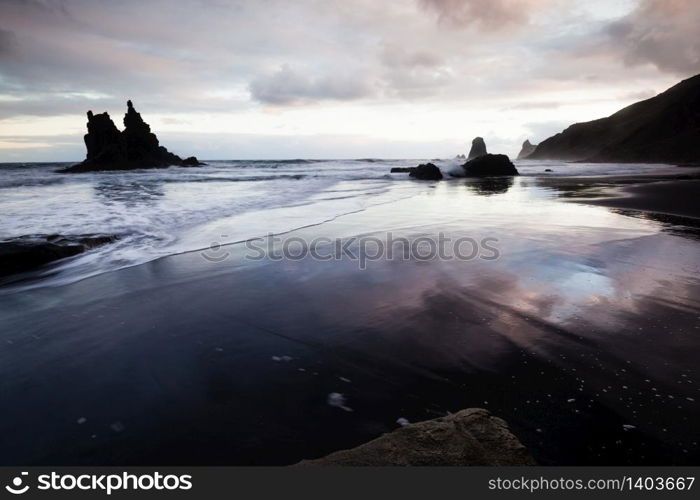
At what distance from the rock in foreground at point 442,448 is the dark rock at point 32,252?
21.0 feet

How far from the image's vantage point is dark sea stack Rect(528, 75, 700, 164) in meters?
66.9

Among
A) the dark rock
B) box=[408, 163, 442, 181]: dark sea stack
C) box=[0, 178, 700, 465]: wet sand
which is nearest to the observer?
box=[0, 178, 700, 465]: wet sand

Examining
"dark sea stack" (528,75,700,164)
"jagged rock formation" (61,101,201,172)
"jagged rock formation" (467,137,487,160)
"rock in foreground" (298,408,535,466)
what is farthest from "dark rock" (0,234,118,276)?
"jagged rock formation" (467,137,487,160)

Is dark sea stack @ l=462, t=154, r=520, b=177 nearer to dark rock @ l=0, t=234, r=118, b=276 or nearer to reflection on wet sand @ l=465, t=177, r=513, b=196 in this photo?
reflection on wet sand @ l=465, t=177, r=513, b=196

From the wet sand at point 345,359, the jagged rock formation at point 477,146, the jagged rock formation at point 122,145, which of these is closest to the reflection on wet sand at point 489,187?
the wet sand at point 345,359

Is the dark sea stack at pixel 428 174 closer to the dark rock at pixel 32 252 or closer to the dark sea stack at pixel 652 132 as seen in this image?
the dark rock at pixel 32 252

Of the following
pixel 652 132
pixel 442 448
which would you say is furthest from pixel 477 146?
pixel 442 448

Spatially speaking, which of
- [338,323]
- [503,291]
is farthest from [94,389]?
[503,291]

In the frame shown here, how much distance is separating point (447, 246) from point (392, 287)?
246 cm

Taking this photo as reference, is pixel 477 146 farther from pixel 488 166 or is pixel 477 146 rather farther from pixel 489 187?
pixel 489 187

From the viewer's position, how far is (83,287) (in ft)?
16.2

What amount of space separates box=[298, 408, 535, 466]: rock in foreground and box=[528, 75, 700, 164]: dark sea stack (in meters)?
71.5

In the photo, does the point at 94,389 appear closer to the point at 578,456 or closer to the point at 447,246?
the point at 578,456

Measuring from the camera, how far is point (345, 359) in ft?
9.86
